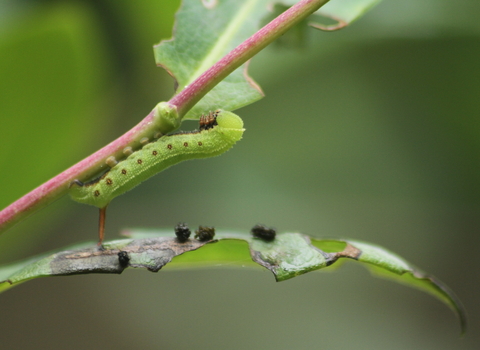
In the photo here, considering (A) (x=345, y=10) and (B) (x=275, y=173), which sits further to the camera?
(B) (x=275, y=173)

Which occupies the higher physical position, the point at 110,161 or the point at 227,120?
the point at 227,120

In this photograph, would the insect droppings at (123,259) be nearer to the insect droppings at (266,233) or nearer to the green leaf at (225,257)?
the green leaf at (225,257)

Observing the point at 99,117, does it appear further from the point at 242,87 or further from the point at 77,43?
the point at 242,87

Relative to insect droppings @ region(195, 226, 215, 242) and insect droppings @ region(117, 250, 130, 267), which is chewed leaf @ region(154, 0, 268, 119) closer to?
insect droppings @ region(195, 226, 215, 242)

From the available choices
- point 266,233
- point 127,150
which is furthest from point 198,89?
point 266,233

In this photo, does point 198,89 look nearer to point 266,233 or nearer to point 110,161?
point 110,161

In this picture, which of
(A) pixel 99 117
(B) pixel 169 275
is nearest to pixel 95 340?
(B) pixel 169 275
